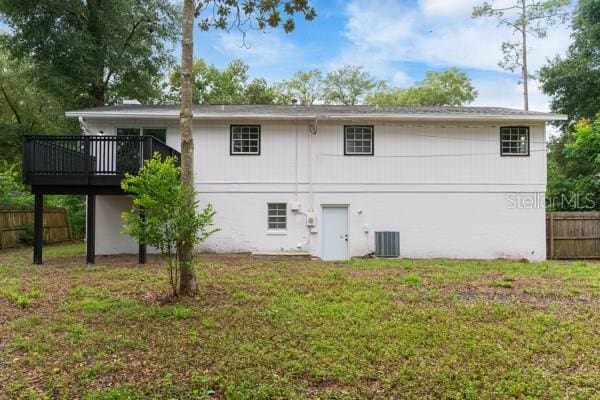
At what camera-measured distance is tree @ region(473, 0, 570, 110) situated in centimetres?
2262


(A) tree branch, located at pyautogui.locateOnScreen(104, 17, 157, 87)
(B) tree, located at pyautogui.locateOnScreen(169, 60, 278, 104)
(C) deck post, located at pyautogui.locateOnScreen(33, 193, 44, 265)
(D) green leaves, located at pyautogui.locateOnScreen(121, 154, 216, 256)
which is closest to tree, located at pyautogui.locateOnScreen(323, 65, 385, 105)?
(B) tree, located at pyautogui.locateOnScreen(169, 60, 278, 104)

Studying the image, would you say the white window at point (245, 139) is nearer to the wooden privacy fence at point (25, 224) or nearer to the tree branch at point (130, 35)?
the wooden privacy fence at point (25, 224)

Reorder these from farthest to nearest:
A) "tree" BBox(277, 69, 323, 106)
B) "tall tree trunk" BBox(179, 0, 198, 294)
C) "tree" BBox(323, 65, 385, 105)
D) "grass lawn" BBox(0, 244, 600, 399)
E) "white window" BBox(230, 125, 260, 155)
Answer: "tree" BBox(323, 65, 385, 105), "tree" BBox(277, 69, 323, 106), "white window" BBox(230, 125, 260, 155), "tall tree trunk" BBox(179, 0, 198, 294), "grass lawn" BBox(0, 244, 600, 399)

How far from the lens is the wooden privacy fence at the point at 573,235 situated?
43.3 ft

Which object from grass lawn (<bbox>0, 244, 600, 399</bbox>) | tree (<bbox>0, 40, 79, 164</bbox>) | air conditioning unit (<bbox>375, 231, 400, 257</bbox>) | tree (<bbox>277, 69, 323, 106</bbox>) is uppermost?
tree (<bbox>277, 69, 323, 106</bbox>)

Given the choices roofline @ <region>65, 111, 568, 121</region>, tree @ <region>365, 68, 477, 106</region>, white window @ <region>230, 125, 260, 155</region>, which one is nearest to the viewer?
roofline @ <region>65, 111, 568, 121</region>

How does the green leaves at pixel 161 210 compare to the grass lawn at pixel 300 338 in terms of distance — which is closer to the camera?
the grass lawn at pixel 300 338

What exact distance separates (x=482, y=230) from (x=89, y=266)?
38.3 feet

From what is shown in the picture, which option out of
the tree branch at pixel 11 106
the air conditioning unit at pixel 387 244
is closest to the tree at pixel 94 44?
the tree branch at pixel 11 106

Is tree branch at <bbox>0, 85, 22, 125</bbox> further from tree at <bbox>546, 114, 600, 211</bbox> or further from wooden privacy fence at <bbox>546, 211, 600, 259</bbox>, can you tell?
tree at <bbox>546, 114, 600, 211</bbox>

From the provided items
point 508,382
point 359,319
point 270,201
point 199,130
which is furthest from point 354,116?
point 508,382

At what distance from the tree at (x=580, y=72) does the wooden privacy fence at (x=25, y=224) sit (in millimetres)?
25015

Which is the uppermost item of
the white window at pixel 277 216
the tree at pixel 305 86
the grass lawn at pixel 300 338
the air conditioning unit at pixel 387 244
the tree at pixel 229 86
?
the tree at pixel 305 86

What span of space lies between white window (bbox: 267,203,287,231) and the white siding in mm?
189
